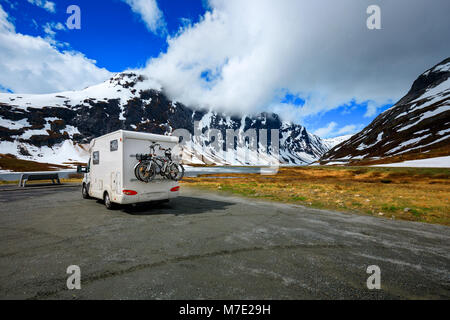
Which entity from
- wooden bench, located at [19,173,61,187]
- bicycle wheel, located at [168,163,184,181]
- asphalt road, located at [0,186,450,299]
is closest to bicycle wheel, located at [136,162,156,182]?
bicycle wheel, located at [168,163,184,181]

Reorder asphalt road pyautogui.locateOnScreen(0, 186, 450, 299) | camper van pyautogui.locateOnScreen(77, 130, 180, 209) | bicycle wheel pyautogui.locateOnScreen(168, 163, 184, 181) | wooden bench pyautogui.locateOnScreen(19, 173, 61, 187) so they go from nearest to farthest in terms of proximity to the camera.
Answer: asphalt road pyautogui.locateOnScreen(0, 186, 450, 299) → camper van pyautogui.locateOnScreen(77, 130, 180, 209) → bicycle wheel pyautogui.locateOnScreen(168, 163, 184, 181) → wooden bench pyautogui.locateOnScreen(19, 173, 61, 187)

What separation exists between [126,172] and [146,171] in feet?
2.89

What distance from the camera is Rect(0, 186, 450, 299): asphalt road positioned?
148 inches

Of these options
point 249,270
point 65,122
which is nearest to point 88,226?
point 249,270

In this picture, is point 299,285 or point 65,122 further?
point 65,122

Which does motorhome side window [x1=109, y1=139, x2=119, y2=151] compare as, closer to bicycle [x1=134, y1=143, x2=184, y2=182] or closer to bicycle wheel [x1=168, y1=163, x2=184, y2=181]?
bicycle [x1=134, y1=143, x2=184, y2=182]

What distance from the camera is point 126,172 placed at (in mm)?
9594

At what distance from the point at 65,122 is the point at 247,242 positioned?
706ft

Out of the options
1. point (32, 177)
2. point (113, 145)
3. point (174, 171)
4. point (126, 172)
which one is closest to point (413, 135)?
point (174, 171)

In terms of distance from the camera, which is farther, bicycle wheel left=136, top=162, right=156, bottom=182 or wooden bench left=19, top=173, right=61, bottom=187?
wooden bench left=19, top=173, right=61, bottom=187

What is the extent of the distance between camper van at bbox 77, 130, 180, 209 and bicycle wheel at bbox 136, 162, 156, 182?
0.32 m

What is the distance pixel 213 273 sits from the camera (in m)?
4.33

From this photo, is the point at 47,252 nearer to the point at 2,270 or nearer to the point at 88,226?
the point at 2,270

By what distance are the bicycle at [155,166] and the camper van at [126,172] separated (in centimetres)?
24
